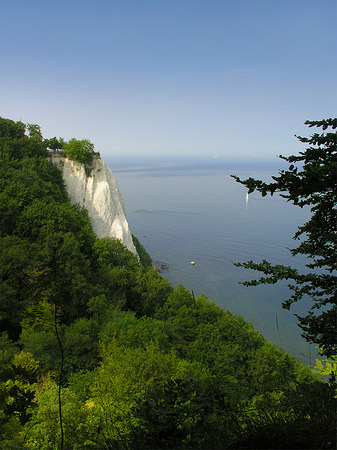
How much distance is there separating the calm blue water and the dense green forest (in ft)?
21.9

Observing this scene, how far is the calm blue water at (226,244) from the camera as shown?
96.3 feet

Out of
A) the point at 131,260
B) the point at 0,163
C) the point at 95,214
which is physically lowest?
the point at 131,260

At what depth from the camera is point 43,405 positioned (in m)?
8.00

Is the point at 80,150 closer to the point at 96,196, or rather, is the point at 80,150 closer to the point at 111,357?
the point at 96,196

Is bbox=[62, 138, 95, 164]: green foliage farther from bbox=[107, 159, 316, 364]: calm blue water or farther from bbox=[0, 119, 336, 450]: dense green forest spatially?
bbox=[107, 159, 316, 364]: calm blue water

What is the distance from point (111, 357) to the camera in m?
12.1

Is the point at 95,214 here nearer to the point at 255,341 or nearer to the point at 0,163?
the point at 0,163

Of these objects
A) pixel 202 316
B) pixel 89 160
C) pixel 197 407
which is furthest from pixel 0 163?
pixel 197 407

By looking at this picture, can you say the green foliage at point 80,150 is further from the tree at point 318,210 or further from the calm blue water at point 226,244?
the tree at point 318,210

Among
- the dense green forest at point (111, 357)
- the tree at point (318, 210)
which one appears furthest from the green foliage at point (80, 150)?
the tree at point (318, 210)

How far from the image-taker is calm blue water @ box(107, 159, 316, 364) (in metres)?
29.3

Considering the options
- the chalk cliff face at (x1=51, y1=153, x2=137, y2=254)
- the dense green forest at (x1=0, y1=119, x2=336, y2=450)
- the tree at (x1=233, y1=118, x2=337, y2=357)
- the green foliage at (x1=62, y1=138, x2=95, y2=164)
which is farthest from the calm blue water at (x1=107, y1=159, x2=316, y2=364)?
the green foliage at (x1=62, y1=138, x2=95, y2=164)

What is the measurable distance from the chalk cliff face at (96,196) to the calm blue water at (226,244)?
10.6 m

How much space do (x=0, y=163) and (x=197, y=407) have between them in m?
27.6
